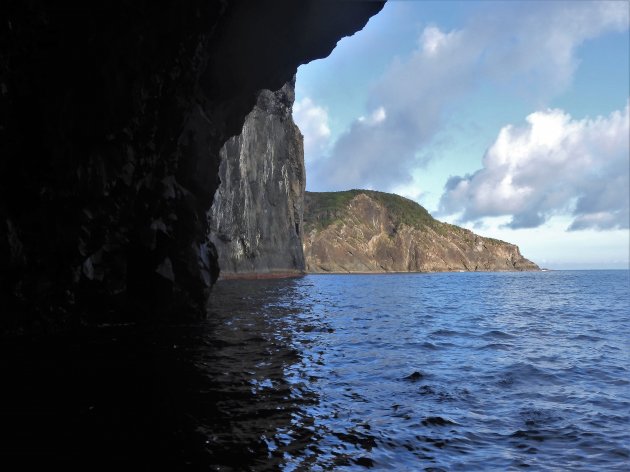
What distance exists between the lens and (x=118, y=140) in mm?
15938

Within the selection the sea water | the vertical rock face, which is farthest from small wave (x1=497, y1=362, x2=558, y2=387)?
the vertical rock face

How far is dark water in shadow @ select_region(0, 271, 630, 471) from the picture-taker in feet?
22.6

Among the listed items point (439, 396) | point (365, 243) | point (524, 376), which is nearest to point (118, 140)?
point (439, 396)

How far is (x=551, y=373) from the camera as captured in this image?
12.7m

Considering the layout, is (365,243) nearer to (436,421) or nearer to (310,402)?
(310,402)

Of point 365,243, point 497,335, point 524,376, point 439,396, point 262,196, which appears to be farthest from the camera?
point 365,243

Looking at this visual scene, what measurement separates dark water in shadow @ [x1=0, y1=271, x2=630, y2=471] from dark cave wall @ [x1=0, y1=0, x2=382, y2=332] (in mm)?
2178

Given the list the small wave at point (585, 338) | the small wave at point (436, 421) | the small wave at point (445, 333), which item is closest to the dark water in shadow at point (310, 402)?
the small wave at point (436, 421)

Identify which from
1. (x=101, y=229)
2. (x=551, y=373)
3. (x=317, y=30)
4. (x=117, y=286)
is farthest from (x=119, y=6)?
(x=551, y=373)

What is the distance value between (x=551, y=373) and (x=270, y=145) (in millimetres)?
80476

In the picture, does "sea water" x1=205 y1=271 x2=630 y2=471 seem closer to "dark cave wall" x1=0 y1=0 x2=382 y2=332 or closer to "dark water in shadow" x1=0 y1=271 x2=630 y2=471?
"dark water in shadow" x1=0 y1=271 x2=630 y2=471

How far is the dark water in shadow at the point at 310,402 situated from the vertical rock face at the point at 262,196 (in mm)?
57617

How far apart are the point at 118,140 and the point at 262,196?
73.9 m

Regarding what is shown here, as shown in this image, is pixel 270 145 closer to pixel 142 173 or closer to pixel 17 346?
pixel 142 173
